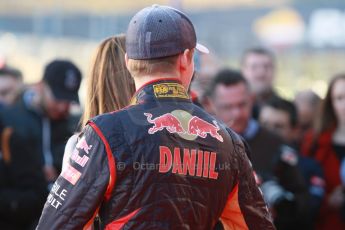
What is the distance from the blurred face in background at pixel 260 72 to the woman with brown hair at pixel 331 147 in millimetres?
1317

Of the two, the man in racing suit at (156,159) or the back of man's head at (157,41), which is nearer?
the man in racing suit at (156,159)

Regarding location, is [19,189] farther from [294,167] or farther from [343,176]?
[343,176]

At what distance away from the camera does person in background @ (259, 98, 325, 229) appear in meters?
6.22

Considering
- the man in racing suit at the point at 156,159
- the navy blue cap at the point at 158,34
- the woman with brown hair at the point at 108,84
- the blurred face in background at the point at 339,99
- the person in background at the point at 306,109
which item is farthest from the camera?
the person in background at the point at 306,109

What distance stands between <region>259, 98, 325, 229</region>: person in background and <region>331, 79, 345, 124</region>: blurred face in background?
0.41m

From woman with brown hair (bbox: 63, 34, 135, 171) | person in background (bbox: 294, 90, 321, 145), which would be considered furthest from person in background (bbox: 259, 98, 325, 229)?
woman with brown hair (bbox: 63, 34, 135, 171)

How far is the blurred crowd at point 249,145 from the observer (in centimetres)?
588

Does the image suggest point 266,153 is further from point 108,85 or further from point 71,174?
point 71,174

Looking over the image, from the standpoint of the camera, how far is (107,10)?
17172 millimetres

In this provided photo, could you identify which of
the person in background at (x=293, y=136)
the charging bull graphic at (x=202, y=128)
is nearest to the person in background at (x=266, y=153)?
the person in background at (x=293, y=136)

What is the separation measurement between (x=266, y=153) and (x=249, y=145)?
0.38 meters

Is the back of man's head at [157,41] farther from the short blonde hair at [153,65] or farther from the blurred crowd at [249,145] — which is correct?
the blurred crowd at [249,145]

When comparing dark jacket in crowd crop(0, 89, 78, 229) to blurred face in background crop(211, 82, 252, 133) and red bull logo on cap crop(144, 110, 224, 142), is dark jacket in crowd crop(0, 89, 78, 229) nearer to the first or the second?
blurred face in background crop(211, 82, 252, 133)

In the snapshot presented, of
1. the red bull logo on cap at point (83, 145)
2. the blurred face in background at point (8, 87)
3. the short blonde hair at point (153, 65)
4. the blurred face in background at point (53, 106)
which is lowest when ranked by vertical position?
the blurred face in background at point (8, 87)
